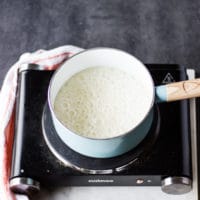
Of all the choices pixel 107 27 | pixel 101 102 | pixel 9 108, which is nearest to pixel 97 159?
pixel 101 102

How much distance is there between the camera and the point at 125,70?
90 centimetres

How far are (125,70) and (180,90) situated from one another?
Answer: 0.38 feet

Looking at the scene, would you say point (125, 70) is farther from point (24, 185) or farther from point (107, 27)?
point (107, 27)

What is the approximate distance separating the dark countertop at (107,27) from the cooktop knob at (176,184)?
0.49m

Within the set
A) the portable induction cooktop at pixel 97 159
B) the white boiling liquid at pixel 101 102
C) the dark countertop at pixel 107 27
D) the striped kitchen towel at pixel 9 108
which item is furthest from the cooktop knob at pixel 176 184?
the dark countertop at pixel 107 27

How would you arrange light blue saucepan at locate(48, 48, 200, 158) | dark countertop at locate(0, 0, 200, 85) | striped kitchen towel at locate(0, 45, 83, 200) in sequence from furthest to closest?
dark countertop at locate(0, 0, 200, 85) < striped kitchen towel at locate(0, 45, 83, 200) < light blue saucepan at locate(48, 48, 200, 158)

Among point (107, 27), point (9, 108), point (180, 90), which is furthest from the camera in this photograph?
point (107, 27)

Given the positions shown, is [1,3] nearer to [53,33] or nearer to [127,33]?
[53,33]

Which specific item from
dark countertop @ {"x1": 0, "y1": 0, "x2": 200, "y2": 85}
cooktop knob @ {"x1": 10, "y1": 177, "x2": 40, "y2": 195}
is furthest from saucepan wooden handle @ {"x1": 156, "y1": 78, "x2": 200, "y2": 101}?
dark countertop @ {"x1": 0, "y1": 0, "x2": 200, "y2": 85}

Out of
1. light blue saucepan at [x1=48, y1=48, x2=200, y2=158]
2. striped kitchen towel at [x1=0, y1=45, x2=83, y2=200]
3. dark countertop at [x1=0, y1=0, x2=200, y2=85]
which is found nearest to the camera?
light blue saucepan at [x1=48, y1=48, x2=200, y2=158]

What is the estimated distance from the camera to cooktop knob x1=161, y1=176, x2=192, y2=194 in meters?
0.90

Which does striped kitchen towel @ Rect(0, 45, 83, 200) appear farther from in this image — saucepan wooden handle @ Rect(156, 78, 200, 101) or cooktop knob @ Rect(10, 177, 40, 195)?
saucepan wooden handle @ Rect(156, 78, 200, 101)

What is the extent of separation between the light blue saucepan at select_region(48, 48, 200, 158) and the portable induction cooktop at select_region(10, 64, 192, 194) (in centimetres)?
3

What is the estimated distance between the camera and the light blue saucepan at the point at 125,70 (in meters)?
0.82
